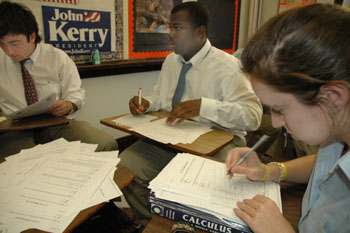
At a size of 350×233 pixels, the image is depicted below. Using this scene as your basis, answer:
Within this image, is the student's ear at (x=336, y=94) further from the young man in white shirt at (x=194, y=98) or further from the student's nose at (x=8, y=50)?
the student's nose at (x=8, y=50)

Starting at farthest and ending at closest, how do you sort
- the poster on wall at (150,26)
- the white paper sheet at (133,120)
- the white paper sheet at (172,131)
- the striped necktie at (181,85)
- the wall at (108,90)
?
the poster on wall at (150,26)
the wall at (108,90)
the striped necktie at (181,85)
the white paper sheet at (133,120)
the white paper sheet at (172,131)

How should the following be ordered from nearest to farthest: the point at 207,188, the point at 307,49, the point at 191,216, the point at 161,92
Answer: the point at 307,49 → the point at 191,216 → the point at 207,188 → the point at 161,92

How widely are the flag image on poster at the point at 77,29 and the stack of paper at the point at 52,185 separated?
1384 mm

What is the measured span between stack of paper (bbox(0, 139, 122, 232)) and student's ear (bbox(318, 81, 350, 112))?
62 centimetres

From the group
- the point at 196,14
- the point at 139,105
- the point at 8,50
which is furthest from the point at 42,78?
the point at 196,14

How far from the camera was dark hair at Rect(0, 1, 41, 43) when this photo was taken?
155cm

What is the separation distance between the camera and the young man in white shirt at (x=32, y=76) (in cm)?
155

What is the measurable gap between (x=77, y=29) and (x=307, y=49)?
6.95 ft

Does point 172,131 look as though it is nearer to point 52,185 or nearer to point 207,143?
point 207,143

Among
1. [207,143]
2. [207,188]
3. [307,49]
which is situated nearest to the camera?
[307,49]

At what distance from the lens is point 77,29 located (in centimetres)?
220

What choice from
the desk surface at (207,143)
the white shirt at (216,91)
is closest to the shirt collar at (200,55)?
the white shirt at (216,91)

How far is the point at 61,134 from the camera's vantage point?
1.69m

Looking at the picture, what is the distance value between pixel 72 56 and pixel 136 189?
1.40m
